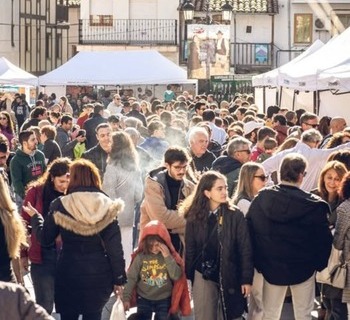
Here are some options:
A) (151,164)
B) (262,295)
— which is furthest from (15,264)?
(151,164)

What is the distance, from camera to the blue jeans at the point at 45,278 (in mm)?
9134

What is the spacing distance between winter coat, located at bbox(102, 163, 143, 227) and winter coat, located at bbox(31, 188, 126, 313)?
3208 millimetres

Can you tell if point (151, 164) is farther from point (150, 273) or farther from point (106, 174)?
point (150, 273)

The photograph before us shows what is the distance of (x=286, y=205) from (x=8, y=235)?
2298 millimetres

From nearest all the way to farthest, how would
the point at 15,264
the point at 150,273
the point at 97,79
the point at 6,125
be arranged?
the point at 15,264 → the point at 150,273 → the point at 6,125 → the point at 97,79

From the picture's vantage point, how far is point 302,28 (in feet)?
151

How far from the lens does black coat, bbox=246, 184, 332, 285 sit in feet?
28.9

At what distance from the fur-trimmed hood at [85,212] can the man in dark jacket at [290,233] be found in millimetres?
1171

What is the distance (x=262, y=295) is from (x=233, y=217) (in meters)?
0.79

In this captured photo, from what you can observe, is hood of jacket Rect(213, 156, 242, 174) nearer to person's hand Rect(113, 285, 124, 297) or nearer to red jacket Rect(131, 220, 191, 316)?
red jacket Rect(131, 220, 191, 316)

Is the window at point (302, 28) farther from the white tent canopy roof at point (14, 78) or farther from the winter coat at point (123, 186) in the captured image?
the winter coat at point (123, 186)

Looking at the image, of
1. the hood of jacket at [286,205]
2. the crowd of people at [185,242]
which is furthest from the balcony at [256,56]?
the hood of jacket at [286,205]

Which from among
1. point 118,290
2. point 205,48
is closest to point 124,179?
point 118,290

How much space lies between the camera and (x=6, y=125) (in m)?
17.0
